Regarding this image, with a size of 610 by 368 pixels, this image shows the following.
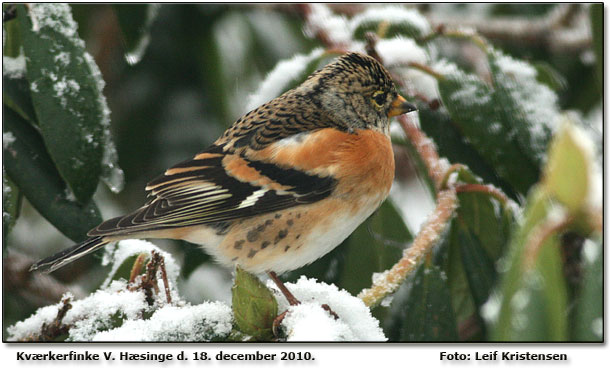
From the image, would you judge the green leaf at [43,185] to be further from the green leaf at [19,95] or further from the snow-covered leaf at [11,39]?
the snow-covered leaf at [11,39]

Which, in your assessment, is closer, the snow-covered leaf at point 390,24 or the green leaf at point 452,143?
the green leaf at point 452,143

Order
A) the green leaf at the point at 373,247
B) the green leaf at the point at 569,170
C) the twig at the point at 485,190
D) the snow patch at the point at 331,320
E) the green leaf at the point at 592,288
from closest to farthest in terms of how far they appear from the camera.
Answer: the green leaf at the point at 569,170, the green leaf at the point at 592,288, the snow patch at the point at 331,320, the twig at the point at 485,190, the green leaf at the point at 373,247

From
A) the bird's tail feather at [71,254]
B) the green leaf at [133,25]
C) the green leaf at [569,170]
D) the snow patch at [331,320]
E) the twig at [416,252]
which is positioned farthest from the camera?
the green leaf at [133,25]

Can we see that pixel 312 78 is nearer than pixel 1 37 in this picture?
No

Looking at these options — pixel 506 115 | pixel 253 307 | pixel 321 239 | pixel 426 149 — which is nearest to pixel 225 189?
pixel 321 239

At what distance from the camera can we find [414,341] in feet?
5.71

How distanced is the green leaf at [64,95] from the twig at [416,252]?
0.81 metres

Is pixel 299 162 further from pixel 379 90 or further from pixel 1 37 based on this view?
pixel 1 37

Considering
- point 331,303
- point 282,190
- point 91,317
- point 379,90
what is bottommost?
point 331,303

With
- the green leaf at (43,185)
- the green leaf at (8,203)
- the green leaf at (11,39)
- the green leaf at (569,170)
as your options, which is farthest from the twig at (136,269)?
the green leaf at (569,170)

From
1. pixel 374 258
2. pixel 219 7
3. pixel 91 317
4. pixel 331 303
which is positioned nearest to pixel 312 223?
pixel 331 303

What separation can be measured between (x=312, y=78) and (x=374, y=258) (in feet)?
2.05

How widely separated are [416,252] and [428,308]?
0.68ft

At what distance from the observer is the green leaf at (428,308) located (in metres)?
1.75
